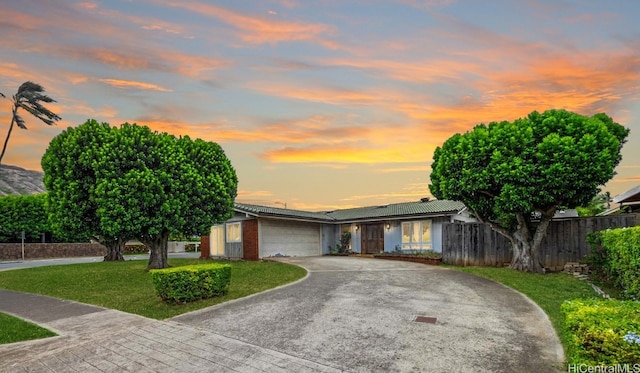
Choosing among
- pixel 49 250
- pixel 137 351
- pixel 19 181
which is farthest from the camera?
pixel 19 181

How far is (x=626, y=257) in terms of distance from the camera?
28.9ft

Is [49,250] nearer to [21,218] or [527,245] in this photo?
[21,218]

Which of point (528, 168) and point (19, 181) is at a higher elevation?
point (19, 181)

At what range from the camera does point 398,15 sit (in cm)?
1280

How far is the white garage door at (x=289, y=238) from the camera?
2481 cm

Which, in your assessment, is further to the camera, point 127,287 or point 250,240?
point 250,240

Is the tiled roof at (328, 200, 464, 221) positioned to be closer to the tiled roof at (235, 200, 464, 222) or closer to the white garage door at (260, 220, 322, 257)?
the tiled roof at (235, 200, 464, 222)

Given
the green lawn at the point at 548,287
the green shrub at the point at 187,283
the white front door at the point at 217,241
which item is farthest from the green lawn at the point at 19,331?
the white front door at the point at 217,241

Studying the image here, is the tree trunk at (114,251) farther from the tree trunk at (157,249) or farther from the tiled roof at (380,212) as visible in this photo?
the tree trunk at (157,249)

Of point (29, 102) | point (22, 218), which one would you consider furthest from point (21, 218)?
point (29, 102)

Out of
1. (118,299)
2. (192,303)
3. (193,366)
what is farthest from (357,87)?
(193,366)

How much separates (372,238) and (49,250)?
35.2m

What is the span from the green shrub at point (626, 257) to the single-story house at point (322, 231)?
11337 millimetres

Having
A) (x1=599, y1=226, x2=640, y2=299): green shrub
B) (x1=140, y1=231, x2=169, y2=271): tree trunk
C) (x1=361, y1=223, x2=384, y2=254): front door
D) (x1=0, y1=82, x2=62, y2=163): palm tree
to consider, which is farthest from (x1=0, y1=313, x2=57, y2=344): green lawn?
(x1=0, y1=82, x2=62, y2=163): palm tree
